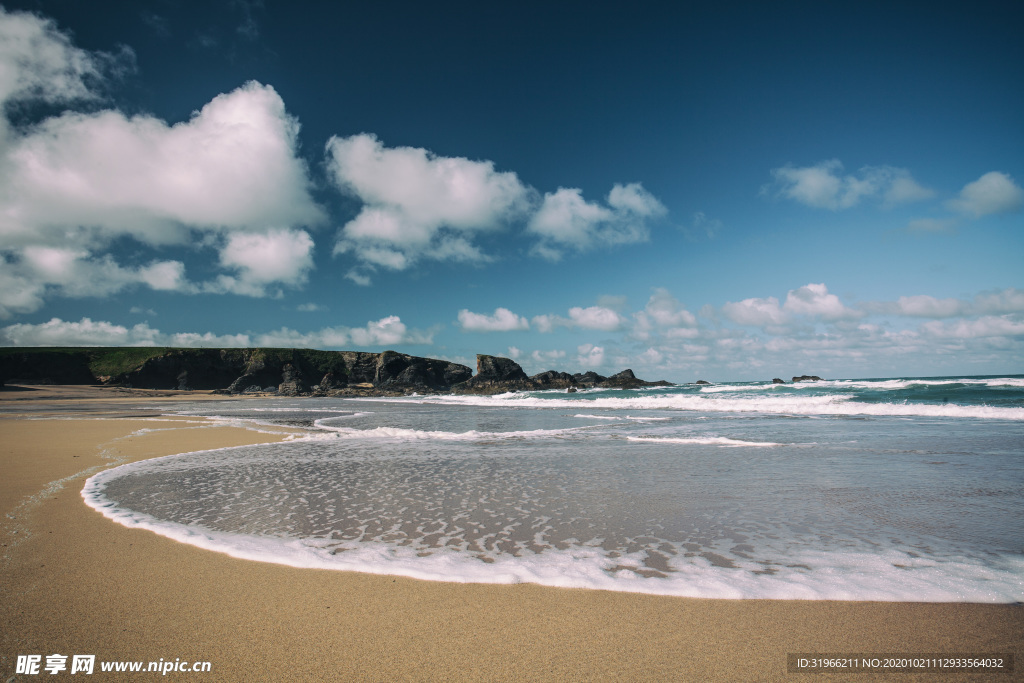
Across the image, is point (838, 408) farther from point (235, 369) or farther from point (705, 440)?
point (235, 369)

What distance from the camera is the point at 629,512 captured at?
5.80m

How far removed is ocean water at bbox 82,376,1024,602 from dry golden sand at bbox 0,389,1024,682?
0.31m

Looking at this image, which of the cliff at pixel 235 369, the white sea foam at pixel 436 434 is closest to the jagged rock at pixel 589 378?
the cliff at pixel 235 369

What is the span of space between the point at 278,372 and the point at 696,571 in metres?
86.7

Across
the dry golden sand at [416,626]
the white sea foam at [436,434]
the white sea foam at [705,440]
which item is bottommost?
the white sea foam at [436,434]

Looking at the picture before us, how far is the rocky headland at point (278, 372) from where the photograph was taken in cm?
6781

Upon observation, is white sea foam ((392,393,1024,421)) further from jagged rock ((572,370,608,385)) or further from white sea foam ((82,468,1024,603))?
jagged rock ((572,370,608,385))

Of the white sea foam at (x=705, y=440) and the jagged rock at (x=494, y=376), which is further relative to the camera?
the jagged rock at (x=494, y=376)

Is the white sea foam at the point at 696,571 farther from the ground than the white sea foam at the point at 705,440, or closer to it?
farther from the ground

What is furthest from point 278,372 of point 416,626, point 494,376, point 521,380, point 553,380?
point 416,626

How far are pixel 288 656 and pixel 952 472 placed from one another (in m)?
10.4

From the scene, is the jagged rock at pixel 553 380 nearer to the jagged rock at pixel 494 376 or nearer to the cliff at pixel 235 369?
the jagged rock at pixel 494 376

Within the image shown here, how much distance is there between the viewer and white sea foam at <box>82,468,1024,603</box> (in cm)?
352

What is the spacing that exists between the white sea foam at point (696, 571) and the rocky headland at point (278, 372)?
64.0 m
